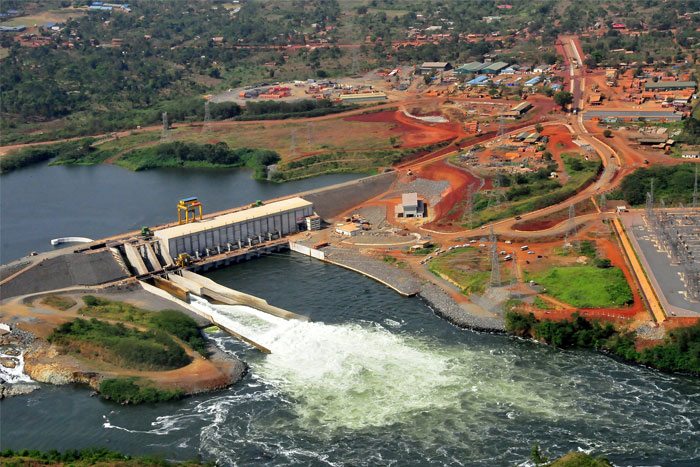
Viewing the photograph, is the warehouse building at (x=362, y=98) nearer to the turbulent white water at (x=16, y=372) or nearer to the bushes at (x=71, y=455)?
the turbulent white water at (x=16, y=372)

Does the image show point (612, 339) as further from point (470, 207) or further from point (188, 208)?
point (188, 208)

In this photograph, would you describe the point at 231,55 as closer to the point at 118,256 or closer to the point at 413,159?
the point at 413,159

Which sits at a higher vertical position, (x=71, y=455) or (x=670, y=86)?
(x=670, y=86)

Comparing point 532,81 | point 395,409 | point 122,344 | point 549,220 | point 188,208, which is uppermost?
point 532,81

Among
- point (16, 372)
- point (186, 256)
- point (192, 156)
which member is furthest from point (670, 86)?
point (16, 372)

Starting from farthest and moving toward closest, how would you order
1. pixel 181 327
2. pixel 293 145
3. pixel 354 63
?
pixel 354 63 < pixel 293 145 < pixel 181 327

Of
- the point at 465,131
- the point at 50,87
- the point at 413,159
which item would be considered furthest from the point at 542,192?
the point at 50,87

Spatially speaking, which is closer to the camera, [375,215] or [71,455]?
[71,455]
